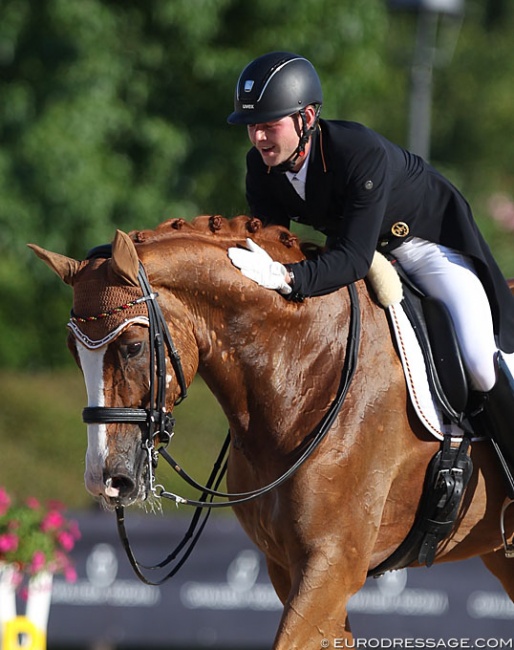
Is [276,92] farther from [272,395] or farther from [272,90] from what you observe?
[272,395]

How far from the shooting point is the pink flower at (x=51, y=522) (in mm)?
6805

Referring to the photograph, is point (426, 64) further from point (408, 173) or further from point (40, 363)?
point (408, 173)

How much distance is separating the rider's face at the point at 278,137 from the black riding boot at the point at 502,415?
1.17m

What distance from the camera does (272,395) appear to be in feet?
13.3

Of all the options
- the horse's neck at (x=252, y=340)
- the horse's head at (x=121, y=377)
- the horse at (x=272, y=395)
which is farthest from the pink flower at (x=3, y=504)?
the horse's head at (x=121, y=377)

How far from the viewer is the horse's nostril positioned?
3.71 meters

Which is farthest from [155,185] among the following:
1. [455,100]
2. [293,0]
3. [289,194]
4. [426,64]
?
[455,100]

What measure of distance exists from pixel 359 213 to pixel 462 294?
597 mm

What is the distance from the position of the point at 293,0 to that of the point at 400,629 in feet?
24.1

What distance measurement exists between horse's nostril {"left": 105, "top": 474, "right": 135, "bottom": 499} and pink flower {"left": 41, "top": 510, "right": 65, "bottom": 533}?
324cm

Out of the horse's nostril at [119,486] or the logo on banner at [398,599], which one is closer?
the horse's nostril at [119,486]

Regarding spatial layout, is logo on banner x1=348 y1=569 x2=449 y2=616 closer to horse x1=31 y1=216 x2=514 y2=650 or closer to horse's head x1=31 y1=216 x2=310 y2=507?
horse x1=31 y1=216 x2=514 y2=650

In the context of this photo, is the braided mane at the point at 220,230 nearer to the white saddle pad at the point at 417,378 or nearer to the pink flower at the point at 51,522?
the white saddle pad at the point at 417,378

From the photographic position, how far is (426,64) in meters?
13.0
